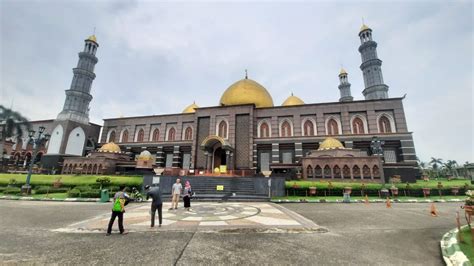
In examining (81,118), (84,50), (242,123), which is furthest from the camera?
(84,50)

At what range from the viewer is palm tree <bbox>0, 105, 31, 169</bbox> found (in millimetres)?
38375

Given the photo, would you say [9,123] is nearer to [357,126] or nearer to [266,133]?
[266,133]

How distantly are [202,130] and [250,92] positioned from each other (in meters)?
10.8

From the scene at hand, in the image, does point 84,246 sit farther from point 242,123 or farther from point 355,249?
point 242,123

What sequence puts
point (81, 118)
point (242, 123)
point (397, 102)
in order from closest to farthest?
point (397, 102) → point (242, 123) → point (81, 118)

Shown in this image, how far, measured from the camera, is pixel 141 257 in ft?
15.0

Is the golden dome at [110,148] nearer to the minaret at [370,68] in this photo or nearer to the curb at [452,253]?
the curb at [452,253]

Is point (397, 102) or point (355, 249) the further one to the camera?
point (397, 102)

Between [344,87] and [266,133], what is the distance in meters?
27.4

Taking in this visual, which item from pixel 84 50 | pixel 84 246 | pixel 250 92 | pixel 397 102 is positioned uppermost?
pixel 84 50

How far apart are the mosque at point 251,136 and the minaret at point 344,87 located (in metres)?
5.34

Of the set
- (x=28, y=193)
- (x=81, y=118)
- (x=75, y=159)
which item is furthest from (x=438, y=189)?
(x=81, y=118)

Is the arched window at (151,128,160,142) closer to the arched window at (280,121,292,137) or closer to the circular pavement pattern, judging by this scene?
the arched window at (280,121,292,137)

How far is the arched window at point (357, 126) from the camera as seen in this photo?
2861 centimetres
